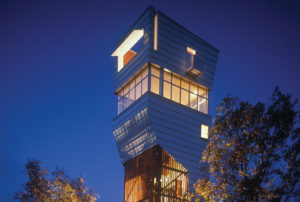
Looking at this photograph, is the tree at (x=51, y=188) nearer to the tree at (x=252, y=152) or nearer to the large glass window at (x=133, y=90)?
the large glass window at (x=133, y=90)

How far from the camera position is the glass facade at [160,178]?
116 feet

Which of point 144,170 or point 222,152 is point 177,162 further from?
point 222,152

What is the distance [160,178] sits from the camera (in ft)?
117

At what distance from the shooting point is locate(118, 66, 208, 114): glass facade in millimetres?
38219

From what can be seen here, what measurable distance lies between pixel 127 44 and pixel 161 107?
31.5 feet

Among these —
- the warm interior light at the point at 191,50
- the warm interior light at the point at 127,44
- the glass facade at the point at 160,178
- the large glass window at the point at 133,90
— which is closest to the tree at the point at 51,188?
the glass facade at the point at 160,178

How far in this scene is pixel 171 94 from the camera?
39031 mm

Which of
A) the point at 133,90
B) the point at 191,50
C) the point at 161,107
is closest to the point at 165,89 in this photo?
the point at 161,107

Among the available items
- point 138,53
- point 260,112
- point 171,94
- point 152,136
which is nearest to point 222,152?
point 260,112

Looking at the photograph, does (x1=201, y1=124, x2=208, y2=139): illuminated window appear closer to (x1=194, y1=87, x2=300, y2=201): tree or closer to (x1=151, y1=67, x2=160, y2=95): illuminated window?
(x1=151, y1=67, x2=160, y2=95): illuminated window

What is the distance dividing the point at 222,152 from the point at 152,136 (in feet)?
50.6

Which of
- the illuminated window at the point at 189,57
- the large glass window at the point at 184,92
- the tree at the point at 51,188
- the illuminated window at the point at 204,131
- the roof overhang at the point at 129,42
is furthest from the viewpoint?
the illuminated window at the point at 189,57

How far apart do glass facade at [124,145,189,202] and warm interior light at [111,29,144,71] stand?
12231 mm

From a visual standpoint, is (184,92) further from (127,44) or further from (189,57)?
(127,44)
